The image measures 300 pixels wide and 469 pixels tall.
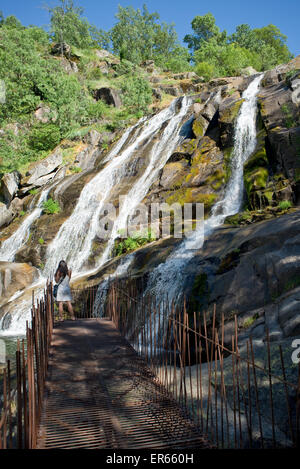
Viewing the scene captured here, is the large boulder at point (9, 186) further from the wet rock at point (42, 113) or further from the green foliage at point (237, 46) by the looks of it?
the green foliage at point (237, 46)

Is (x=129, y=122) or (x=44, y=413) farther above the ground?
(x=129, y=122)

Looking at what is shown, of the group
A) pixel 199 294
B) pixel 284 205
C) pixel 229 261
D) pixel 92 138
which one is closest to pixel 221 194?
pixel 284 205

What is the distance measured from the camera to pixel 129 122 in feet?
104

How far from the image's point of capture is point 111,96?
39844 millimetres

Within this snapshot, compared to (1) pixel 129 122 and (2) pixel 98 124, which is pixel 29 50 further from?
(1) pixel 129 122

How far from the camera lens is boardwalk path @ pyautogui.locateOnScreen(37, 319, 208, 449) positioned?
3660 mm

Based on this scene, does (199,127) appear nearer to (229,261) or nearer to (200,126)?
(200,126)

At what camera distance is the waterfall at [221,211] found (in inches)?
369

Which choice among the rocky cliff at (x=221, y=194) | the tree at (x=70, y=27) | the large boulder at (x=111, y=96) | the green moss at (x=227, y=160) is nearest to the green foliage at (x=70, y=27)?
the tree at (x=70, y=27)

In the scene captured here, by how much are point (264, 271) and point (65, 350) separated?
434 centimetres

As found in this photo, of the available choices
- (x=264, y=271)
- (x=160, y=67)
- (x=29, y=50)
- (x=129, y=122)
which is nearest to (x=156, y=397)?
(x=264, y=271)

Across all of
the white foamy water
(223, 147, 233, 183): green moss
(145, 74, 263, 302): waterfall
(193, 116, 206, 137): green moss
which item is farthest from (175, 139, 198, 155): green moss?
the white foamy water
